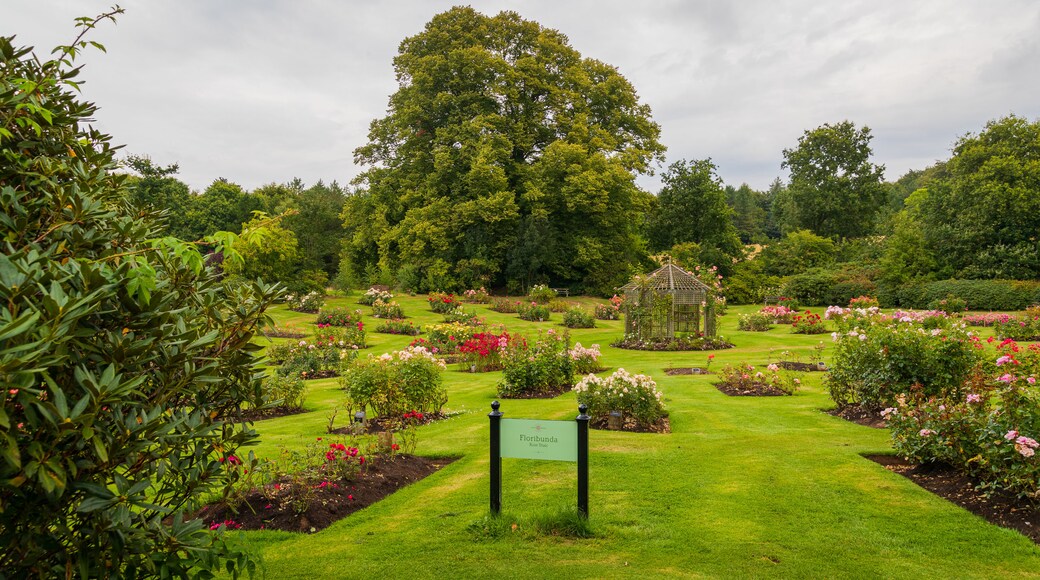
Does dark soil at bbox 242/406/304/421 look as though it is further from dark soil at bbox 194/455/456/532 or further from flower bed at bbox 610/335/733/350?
flower bed at bbox 610/335/733/350

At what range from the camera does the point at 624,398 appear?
29.1 feet

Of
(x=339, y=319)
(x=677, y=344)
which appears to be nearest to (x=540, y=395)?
(x=677, y=344)

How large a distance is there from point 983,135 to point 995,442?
38068 millimetres

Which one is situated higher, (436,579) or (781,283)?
(781,283)

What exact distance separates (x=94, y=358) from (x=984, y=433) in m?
6.94

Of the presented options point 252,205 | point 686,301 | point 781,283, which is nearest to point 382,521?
point 686,301

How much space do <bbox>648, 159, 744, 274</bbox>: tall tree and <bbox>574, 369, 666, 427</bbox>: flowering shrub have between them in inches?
1348

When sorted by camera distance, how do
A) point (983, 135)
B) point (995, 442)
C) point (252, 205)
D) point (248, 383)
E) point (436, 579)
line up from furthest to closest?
1. point (252, 205)
2. point (983, 135)
3. point (995, 442)
4. point (436, 579)
5. point (248, 383)

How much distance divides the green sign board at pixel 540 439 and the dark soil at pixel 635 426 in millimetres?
3906

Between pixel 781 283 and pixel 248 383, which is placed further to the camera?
pixel 781 283

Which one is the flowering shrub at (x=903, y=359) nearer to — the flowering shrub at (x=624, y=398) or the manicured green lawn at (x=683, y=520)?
the manicured green lawn at (x=683, y=520)

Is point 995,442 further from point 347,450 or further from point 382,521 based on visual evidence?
point 347,450

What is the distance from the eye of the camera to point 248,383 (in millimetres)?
2965

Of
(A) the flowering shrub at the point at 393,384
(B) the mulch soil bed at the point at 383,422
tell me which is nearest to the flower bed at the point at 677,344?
(B) the mulch soil bed at the point at 383,422
